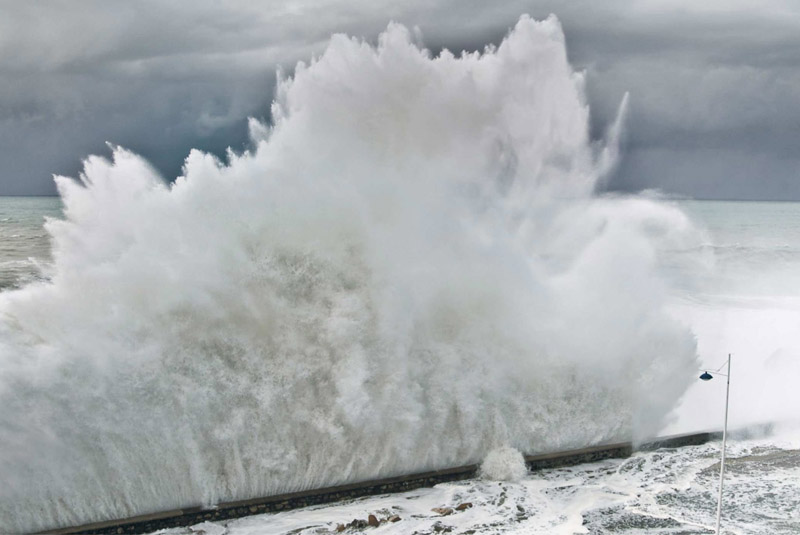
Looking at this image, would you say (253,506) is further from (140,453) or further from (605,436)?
(605,436)

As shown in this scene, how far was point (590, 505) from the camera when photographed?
1559cm

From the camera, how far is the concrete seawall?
14141mm

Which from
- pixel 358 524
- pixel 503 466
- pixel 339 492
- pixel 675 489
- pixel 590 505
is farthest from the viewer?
pixel 503 466

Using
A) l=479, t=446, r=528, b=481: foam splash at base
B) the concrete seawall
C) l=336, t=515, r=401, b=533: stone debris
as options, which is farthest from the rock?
l=479, t=446, r=528, b=481: foam splash at base

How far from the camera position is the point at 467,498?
15.8 m

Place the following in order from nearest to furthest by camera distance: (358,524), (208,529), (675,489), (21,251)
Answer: (208,529), (358,524), (675,489), (21,251)

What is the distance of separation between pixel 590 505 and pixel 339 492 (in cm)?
495

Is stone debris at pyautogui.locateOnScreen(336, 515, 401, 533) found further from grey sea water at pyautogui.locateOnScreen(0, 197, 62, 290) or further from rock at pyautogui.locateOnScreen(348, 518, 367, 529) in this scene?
grey sea water at pyautogui.locateOnScreen(0, 197, 62, 290)

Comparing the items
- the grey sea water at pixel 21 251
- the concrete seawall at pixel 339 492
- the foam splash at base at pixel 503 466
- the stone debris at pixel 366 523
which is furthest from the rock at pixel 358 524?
the grey sea water at pixel 21 251

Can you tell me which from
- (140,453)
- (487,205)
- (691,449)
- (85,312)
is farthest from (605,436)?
(85,312)

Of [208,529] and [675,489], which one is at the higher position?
[675,489]

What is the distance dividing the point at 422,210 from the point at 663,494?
7.99m

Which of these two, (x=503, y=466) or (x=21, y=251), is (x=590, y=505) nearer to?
(x=503, y=466)

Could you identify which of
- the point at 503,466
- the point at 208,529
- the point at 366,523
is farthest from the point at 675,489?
the point at 208,529
